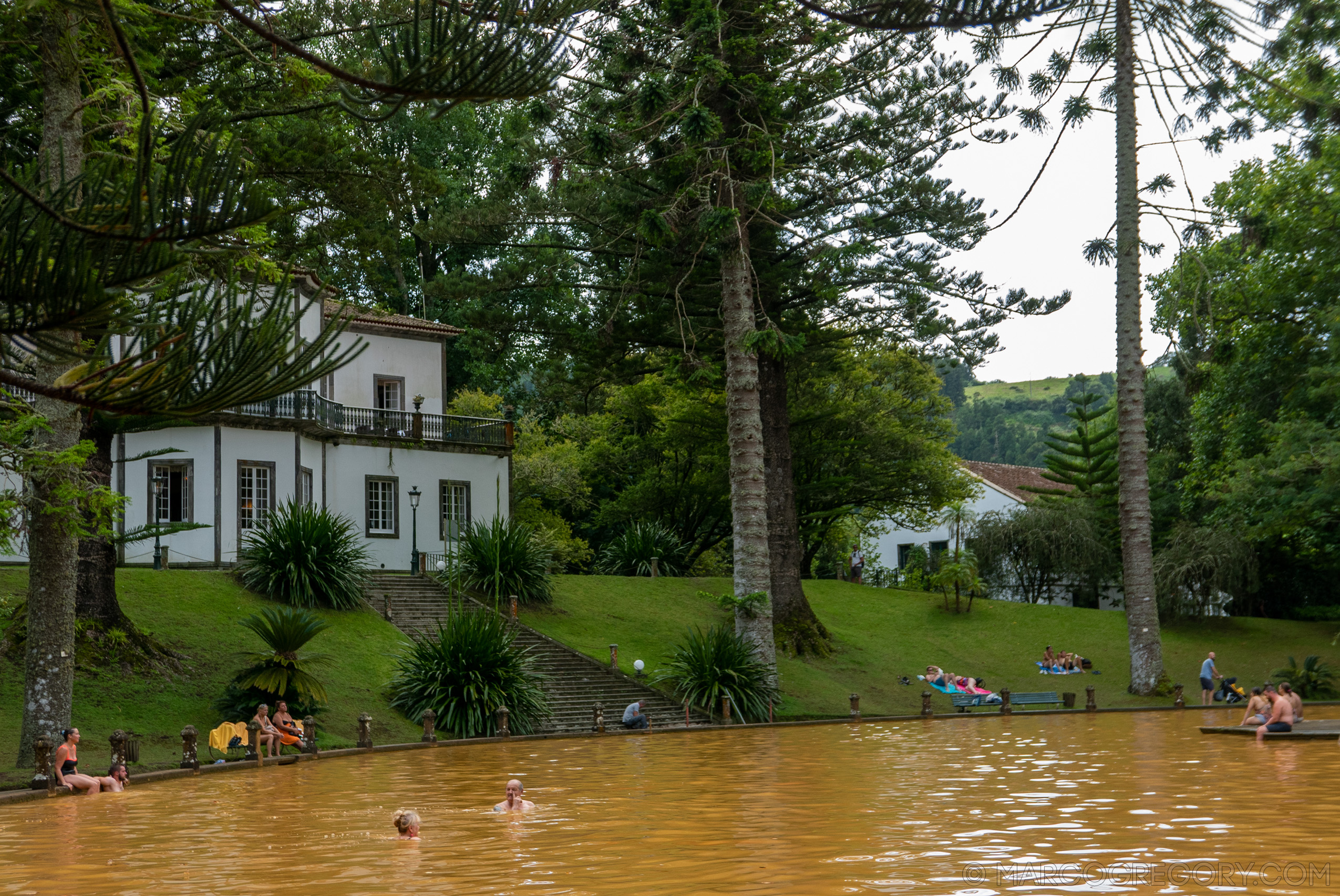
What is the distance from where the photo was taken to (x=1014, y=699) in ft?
92.5

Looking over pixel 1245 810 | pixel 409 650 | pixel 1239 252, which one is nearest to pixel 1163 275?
pixel 1239 252

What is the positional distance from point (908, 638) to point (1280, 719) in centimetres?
1714

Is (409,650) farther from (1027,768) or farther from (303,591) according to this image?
(1027,768)

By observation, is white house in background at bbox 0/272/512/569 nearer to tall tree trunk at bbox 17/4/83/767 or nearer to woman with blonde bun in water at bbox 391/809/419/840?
tall tree trunk at bbox 17/4/83/767

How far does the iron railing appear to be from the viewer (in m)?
34.8

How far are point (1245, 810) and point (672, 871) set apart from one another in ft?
17.9

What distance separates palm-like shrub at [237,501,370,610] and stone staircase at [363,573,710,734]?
131 cm

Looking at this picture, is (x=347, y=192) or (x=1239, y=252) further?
(x=1239, y=252)

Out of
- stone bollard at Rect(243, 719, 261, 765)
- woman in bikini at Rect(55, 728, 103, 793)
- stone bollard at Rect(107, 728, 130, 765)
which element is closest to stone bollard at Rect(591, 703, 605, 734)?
stone bollard at Rect(243, 719, 261, 765)

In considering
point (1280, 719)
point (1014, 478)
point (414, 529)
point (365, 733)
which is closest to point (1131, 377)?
point (1280, 719)

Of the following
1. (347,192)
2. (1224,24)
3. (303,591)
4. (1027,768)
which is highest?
(1224,24)

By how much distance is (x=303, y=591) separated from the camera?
2761 centimetres

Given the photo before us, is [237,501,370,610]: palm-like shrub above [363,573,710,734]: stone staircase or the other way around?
above

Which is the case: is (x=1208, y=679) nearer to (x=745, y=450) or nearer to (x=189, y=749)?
(x=745, y=450)
